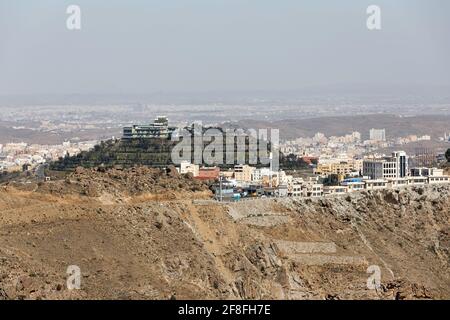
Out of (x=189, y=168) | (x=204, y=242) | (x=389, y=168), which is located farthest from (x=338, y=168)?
(x=204, y=242)

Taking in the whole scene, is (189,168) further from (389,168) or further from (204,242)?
(204,242)

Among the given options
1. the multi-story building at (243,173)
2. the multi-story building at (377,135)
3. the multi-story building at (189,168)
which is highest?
the multi-story building at (189,168)

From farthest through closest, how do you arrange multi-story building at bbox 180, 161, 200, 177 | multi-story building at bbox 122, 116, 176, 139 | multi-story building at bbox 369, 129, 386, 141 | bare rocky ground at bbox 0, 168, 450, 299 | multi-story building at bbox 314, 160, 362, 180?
multi-story building at bbox 369, 129, 386, 141
multi-story building at bbox 122, 116, 176, 139
multi-story building at bbox 314, 160, 362, 180
multi-story building at bbox 180, 161, 200, 177
bare rocky ground at bbox 0, 168, 450, 299

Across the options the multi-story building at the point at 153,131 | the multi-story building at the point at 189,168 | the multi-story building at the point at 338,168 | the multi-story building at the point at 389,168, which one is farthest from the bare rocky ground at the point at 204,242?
the multi-story building at the point at 153,131

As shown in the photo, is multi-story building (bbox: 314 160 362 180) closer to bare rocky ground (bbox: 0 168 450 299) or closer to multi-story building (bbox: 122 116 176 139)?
multi-story building (bbox: 122 116 176 139)

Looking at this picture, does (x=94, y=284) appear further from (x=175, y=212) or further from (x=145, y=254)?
(x=175, y=212)

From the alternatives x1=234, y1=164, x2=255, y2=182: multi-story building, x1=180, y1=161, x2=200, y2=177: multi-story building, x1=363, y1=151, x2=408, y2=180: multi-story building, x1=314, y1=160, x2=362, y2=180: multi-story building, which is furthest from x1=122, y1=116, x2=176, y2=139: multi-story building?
x1=363, y1=151, x2=408, y2=180: multi-story building

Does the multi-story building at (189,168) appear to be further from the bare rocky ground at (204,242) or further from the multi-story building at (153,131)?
the bare rocky ground at (204,242)

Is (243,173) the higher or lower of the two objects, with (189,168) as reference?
lower
